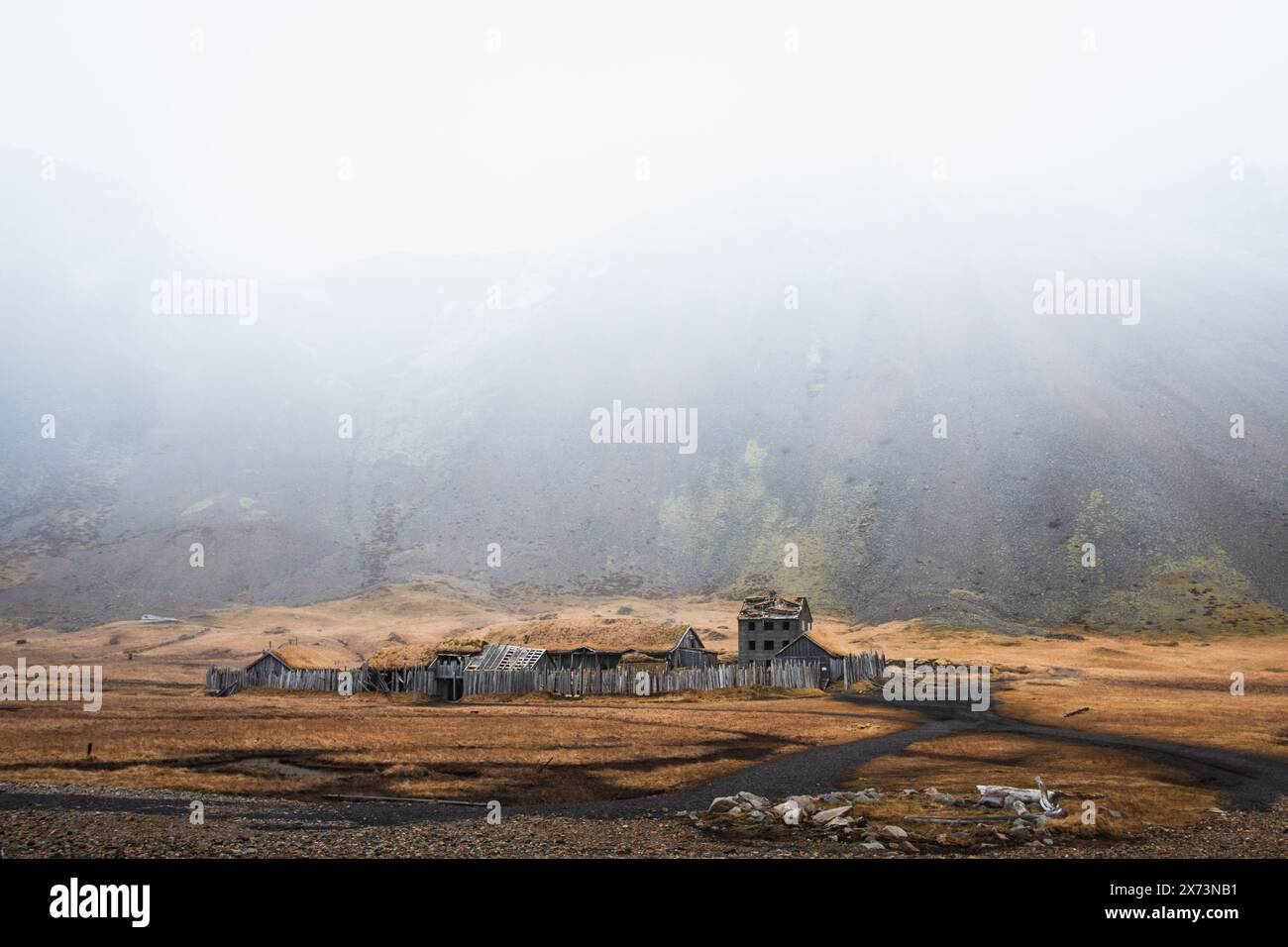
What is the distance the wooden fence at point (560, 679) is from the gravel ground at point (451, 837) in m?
34.1

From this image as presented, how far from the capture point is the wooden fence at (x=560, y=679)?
5469cm

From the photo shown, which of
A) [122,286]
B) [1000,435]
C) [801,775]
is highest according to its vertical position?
[122,286]

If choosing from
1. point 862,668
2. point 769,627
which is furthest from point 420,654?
point 862,668

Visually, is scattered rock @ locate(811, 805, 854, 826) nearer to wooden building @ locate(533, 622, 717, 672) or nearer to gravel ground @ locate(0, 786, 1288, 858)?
gravel ground @ locate(0, 786, 1288, 858)

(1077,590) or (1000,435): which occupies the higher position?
(1000,435)

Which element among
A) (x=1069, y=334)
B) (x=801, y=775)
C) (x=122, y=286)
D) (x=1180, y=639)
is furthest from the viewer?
(x=122, y=286)

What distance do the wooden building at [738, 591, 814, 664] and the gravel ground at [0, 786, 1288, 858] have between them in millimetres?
44882

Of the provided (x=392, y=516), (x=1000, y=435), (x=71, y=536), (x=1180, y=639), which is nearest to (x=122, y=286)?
(x=71, y=536)

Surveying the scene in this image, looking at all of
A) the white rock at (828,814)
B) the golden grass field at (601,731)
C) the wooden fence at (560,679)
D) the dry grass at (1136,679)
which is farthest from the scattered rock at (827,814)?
the wooden fence at (560,679)

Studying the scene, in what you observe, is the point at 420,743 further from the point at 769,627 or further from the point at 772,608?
the point at 772,608

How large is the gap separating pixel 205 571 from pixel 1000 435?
109235 millimetres

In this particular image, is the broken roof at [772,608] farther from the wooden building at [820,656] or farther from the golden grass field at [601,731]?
the golden grass field at [601,731]
